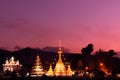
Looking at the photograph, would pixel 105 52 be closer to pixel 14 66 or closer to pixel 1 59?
pixel 14 66

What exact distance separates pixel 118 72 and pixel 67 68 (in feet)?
42.0

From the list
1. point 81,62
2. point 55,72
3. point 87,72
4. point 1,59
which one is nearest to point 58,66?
point 55,72

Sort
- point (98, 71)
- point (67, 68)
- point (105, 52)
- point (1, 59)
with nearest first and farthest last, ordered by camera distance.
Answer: point (98, 71), point (67, 68), point (105, 52), point (1, 59)

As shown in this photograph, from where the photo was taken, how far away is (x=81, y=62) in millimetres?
86562

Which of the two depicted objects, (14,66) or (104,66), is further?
(14,66)

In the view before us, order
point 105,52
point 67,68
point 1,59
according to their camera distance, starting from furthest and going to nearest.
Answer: point 1,59
point 105,52
point 67,68

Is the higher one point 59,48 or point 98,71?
point 59,48

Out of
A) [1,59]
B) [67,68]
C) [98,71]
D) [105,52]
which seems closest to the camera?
[98,71]

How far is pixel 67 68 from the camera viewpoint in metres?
77.4

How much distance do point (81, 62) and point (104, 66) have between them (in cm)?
881

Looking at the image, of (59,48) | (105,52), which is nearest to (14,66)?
(59,48)

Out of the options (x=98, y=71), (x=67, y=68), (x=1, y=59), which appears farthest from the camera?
(x=1, y=59)

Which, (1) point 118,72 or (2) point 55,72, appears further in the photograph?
(1) point 118,72

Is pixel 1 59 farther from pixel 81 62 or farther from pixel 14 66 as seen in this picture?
pixel 81 62
